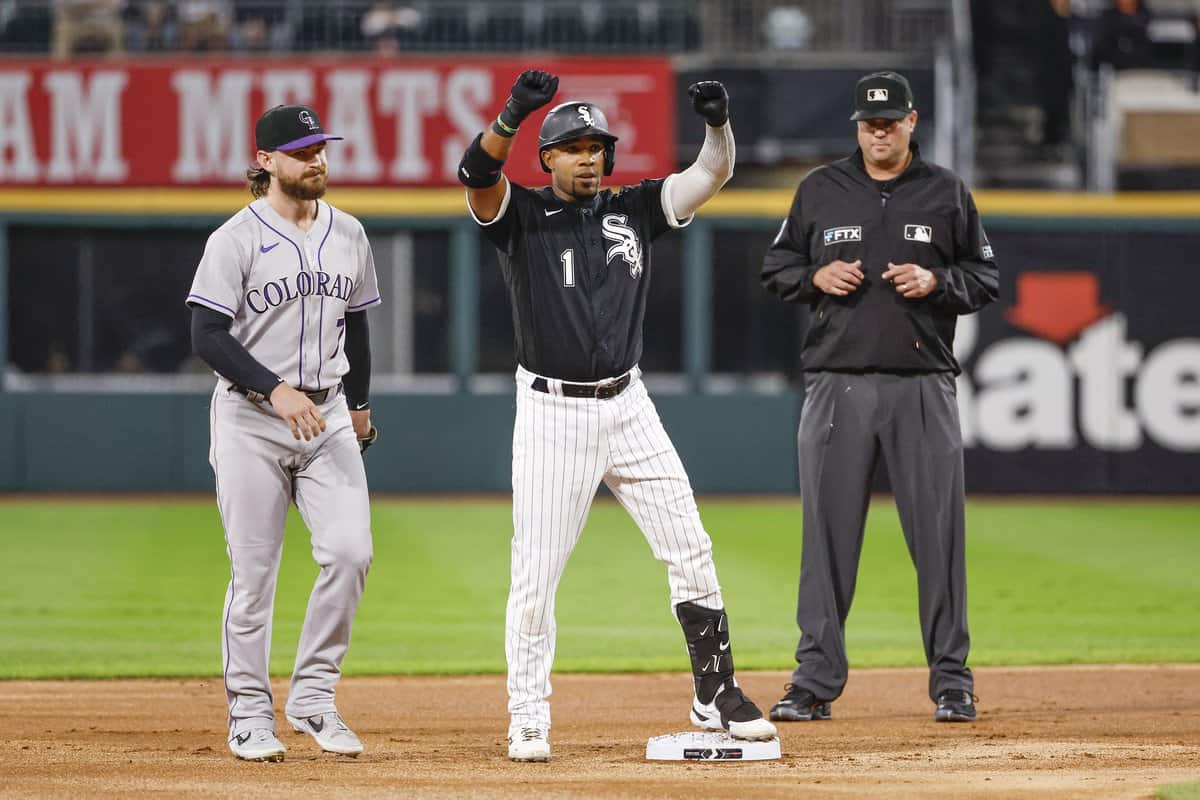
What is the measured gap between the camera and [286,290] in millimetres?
5633

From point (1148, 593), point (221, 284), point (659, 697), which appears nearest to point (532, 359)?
point (221, 284)

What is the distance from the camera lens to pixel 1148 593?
10391 millimetres

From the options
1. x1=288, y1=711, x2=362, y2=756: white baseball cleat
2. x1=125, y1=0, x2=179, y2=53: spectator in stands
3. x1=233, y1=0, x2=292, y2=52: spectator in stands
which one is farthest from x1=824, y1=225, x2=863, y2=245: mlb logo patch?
x1=125, y1=0, x2=179, y2=53: spectator in stands

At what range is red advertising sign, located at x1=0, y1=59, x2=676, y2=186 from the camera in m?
17.1

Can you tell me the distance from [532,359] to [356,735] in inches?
54.7

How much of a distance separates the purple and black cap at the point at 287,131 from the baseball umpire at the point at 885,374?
1.94 meters

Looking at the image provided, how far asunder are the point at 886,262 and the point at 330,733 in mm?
2564

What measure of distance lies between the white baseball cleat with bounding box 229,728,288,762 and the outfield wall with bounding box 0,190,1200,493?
11261 millimetres

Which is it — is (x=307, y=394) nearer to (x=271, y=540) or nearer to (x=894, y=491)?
(x=271, y=540)

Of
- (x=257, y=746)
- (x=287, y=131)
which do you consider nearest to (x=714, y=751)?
(x=257, y=746)

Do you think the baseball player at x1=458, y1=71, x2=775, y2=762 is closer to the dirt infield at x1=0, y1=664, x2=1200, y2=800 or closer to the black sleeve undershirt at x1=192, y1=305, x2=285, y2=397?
the dirt infield at x1=0, y1=664, x2=1200, y2=800

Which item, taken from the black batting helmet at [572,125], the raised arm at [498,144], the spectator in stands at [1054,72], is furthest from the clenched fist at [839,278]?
the spectator in stands at [1054,72]

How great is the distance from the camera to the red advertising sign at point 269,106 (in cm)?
1709

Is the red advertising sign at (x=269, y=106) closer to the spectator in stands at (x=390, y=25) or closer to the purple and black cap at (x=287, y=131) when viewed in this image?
the spectator in stands at (x=390, y=25)
